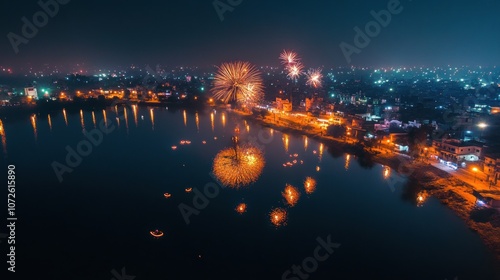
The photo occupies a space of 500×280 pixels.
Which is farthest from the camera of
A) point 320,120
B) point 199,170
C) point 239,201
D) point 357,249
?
point 320,120

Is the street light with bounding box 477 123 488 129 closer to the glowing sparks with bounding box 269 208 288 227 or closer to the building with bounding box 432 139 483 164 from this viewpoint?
the building with bounding box 432 139 483 164

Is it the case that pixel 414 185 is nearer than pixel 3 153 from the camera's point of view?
Yes

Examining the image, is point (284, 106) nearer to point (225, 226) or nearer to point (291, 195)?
point (291, 195)

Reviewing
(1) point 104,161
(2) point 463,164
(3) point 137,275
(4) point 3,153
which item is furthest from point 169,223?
(4) point 3,153

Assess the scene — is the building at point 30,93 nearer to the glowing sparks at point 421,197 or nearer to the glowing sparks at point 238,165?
the glowing sparks at point 238,165

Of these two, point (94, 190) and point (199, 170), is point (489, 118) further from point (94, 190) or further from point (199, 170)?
point (94, 190)
